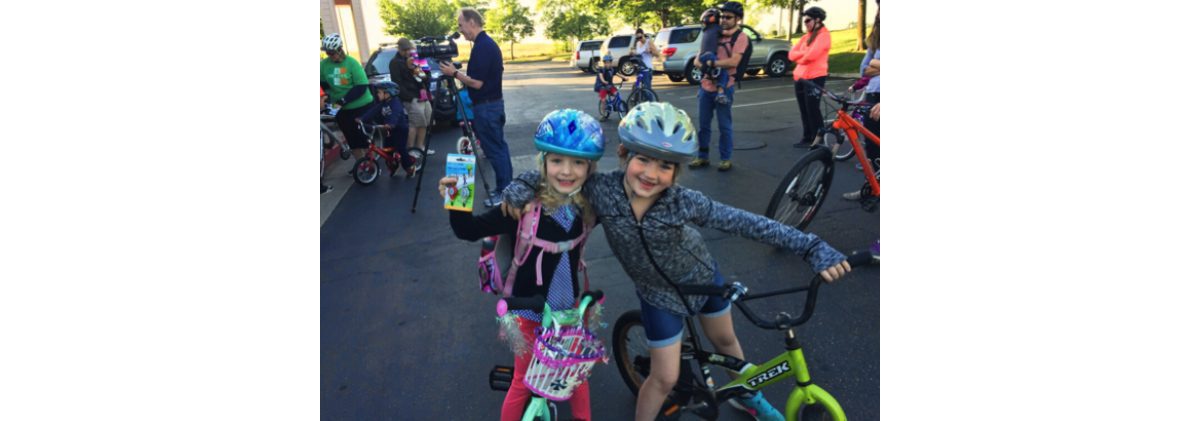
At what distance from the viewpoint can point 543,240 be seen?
220cm

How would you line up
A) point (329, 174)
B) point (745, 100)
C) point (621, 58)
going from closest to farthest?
point (329, 174) < point (745, 100) < point (621, 58)

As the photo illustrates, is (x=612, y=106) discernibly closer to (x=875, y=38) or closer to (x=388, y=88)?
(x=388, y=88)

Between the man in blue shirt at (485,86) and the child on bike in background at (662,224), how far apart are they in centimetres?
366

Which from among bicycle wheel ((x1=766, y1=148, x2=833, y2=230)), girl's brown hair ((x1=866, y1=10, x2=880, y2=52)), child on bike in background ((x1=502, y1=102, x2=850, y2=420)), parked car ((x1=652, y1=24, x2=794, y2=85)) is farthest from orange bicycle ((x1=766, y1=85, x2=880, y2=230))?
parked car ((x1=652, y1=24, x2=794, y2=85))

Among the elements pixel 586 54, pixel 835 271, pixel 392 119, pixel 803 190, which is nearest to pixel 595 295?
pixel 835 271

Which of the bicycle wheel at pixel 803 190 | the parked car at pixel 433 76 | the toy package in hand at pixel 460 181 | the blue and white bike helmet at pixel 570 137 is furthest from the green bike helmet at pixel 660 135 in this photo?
the parked car at pixel 433 76

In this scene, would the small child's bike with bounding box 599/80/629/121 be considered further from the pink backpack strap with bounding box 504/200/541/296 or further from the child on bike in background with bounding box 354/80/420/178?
the pink backpack strap with bounding box 504/200/541/296

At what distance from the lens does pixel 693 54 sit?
1817 cm

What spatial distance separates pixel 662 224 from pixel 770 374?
2.46ft

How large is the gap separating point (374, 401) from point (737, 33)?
5692mm

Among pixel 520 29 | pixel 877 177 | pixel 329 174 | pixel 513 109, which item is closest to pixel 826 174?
pixel 877 177

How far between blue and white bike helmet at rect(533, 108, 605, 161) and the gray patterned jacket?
0.50 feet

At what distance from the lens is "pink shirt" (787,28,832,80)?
7469 mm

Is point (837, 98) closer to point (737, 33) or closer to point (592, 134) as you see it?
point (737, 33)
